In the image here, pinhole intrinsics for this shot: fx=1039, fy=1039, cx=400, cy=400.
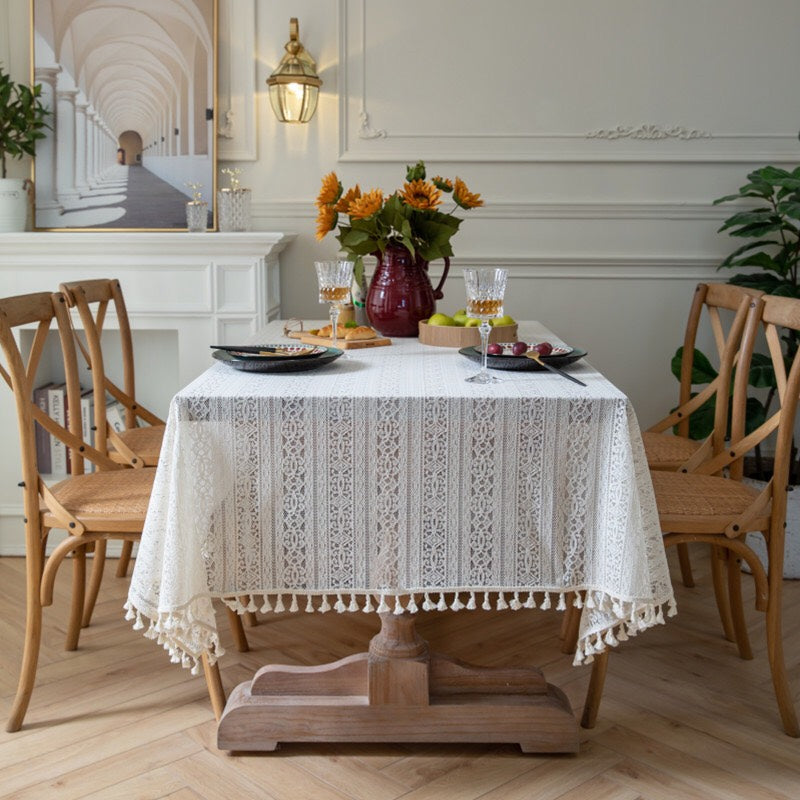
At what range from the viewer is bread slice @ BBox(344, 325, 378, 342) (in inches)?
101

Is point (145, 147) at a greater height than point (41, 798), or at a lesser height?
greater

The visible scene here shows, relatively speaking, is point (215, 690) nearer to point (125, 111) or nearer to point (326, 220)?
point (326, 220)

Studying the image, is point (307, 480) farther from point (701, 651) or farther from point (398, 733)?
point (701, 651)

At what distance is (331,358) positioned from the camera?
2166mm

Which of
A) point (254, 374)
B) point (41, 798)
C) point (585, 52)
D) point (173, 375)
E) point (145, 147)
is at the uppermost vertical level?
point (585, 52)

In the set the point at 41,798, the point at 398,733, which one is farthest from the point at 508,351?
the point at 41,798

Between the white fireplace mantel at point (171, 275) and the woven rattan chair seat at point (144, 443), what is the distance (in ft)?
1.38

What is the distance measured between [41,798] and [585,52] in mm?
2762

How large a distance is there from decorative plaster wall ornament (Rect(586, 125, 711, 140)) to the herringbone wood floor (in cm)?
161

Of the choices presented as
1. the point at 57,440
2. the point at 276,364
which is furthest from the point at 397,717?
the point at 57,440

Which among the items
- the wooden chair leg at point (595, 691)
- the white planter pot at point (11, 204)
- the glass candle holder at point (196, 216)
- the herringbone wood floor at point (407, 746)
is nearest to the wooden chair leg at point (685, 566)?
the herringbone wood floor at point (407, 746)

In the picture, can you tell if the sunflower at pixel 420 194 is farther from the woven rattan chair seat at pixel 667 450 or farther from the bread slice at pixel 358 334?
the woven rattan chair seat at pixel 667 450

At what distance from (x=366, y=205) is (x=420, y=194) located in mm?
139

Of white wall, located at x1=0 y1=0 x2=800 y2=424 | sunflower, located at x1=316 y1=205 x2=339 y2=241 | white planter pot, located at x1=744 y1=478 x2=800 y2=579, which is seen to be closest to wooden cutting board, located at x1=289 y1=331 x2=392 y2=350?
sunflower, located at x1=316 y1=205 x2=339 y2=241
